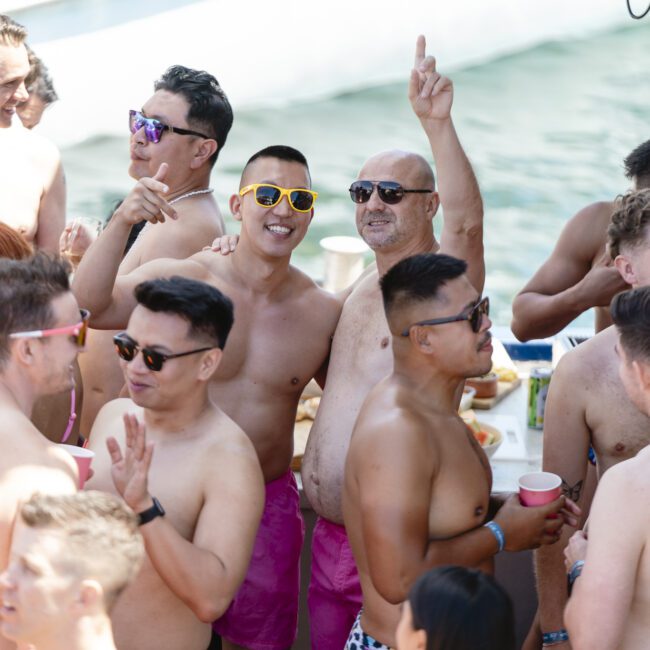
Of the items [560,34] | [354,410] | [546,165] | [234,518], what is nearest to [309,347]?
[354,410]

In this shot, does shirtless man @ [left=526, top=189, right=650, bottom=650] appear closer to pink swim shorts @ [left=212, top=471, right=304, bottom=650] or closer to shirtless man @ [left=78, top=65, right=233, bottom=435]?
pink swim shorts @ [left=212, top=471, right=304, bottom=650]

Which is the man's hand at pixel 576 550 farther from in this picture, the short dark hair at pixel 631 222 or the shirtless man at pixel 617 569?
the short dark hair at pixel 631 222

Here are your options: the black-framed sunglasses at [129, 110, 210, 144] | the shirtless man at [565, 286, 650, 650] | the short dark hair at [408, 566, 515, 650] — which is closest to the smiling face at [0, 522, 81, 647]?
the short dark hair at [408, 566, 515, 650]

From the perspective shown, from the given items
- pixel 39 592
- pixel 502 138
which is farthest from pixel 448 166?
pixel 502 138

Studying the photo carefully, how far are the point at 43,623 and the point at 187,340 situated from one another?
3.06 feet

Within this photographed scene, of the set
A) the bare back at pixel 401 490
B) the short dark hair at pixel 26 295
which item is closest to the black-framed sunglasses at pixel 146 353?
the short dark hair at pixel 26 295

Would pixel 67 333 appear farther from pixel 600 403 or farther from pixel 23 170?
pixel 23 170

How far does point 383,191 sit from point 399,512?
1.26 meters

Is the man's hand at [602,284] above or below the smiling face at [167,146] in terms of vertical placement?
below

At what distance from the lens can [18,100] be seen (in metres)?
4.40

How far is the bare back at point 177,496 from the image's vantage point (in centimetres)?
257

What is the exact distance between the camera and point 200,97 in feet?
13.4

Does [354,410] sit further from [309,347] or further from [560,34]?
[560,34]

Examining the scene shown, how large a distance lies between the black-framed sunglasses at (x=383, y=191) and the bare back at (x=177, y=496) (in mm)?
1047
